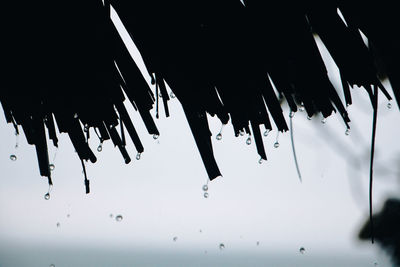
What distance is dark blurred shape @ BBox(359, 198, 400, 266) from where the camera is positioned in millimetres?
2764

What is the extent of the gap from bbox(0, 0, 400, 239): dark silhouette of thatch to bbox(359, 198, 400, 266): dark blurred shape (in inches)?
81.9

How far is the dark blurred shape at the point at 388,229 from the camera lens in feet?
9.07

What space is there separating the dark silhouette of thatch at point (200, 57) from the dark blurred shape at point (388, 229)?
2080mm

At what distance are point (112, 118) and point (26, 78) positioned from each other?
24 cm

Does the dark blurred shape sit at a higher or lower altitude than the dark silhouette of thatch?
lower

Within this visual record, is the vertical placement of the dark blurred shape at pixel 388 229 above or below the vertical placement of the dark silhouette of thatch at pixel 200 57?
below

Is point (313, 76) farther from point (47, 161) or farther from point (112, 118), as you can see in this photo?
point (47, 161)

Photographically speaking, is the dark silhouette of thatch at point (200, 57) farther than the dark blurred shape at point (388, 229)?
No

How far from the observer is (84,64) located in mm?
974

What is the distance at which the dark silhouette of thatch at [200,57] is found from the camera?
0.93 meters

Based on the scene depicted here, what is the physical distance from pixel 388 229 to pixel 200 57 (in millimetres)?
2450

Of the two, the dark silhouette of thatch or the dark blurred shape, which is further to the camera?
the dark blurred shape

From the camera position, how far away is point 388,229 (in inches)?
111

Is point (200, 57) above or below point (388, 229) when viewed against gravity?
above
